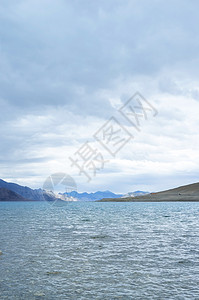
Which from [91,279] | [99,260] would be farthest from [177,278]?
[99,260]

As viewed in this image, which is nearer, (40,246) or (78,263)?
(78,263)

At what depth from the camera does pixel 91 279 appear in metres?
17.3

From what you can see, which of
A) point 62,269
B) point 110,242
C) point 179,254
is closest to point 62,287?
point 62,269

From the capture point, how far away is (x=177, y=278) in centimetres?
1739

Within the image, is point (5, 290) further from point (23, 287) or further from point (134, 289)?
point (134, 289)

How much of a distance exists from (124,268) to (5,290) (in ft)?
26.8

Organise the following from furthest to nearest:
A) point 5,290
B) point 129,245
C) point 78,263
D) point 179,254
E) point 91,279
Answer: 1. point 129,245
2. point 179,254
3. point 78,263
4. point 91,279
5. point 5,290

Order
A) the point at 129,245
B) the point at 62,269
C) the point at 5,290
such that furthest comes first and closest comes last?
the point at 129,245 < the point at 62,269 < the point at 5,290

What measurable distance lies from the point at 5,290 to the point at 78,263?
7028mm

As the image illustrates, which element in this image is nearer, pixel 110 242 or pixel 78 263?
pixel 78 263

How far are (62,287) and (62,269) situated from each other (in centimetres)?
388

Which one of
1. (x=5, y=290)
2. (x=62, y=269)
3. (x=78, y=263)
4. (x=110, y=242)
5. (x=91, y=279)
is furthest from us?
(x=110, y=242)

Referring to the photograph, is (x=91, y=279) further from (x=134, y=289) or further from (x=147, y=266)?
(x=147, y=266)

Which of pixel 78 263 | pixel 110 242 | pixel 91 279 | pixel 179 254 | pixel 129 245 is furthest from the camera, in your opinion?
pixel 110 242
